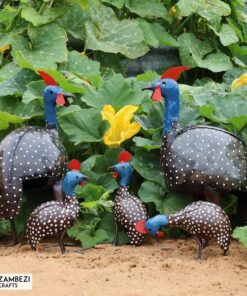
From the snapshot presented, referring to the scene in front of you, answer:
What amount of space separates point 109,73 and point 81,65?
1.08ft

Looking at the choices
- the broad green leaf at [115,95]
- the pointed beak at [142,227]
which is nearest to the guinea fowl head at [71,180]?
the pointed beak at [142,227]

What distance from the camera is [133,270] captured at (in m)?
3.82

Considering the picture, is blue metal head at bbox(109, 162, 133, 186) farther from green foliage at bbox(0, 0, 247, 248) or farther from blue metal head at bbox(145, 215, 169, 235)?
blue metal head at bbox(145, 215, 169, 235)

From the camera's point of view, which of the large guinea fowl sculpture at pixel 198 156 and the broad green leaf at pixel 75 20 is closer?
the large guinea fowl sculpture at pixel 198 156

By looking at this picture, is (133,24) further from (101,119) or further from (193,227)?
(193,227)

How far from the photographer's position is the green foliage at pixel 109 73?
4512 mm

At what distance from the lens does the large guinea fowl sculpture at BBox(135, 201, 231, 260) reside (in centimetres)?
399

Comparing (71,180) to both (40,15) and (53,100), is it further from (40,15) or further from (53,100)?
(40,15)

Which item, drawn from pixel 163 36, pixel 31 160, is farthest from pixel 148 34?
pixel 31 160

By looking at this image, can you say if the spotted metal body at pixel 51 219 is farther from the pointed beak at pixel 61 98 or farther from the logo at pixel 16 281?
the pointed beak at pixel 61 98

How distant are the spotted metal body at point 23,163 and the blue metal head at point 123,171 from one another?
289 millimetres

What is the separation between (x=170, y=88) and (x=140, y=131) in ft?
1.58

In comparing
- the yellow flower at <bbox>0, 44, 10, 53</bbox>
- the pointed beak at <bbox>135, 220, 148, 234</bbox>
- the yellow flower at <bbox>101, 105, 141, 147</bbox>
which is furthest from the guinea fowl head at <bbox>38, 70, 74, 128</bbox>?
the yellow flower at <bbox>0, 44, 10, 53</bbox>

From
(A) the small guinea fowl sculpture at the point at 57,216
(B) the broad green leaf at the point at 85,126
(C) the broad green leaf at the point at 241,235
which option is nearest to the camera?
(C) the broad green leaf at the point at 241,235
